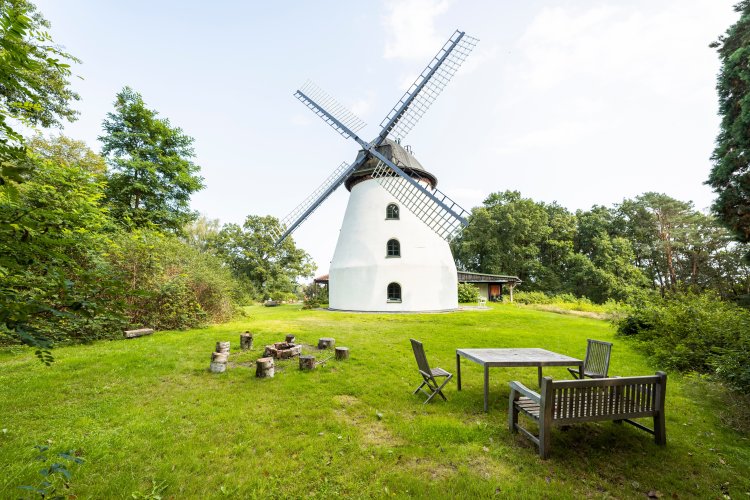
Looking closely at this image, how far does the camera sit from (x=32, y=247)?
214 cm

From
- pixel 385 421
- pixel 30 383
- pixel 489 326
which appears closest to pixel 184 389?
pixel 30 383

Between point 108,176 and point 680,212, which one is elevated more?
point 680,212

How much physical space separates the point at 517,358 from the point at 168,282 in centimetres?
1104

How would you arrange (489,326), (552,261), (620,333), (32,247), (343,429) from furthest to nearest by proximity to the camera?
(552,261) < (489,326) < (620,333) < (343,429) < (32,247)

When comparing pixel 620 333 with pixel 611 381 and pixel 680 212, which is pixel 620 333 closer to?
pixel 611 381

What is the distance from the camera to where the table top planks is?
466 centimetres

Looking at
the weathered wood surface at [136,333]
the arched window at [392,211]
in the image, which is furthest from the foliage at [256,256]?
the weathered wood surface at [136,333]

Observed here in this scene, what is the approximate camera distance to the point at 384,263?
16609 millimetres

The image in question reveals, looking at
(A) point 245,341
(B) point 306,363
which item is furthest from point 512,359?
(A) point 245,341

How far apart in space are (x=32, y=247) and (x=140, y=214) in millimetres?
15888

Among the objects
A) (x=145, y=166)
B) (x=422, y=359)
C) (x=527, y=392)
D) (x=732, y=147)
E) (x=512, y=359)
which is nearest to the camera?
(x=527, y=392)

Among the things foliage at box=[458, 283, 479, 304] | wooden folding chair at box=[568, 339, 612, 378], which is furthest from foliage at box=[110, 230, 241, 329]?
foliage at box=[458, 283, 479, 304]

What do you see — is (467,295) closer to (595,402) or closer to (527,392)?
(527,392)

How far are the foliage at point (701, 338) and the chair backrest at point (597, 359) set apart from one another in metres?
1.49
